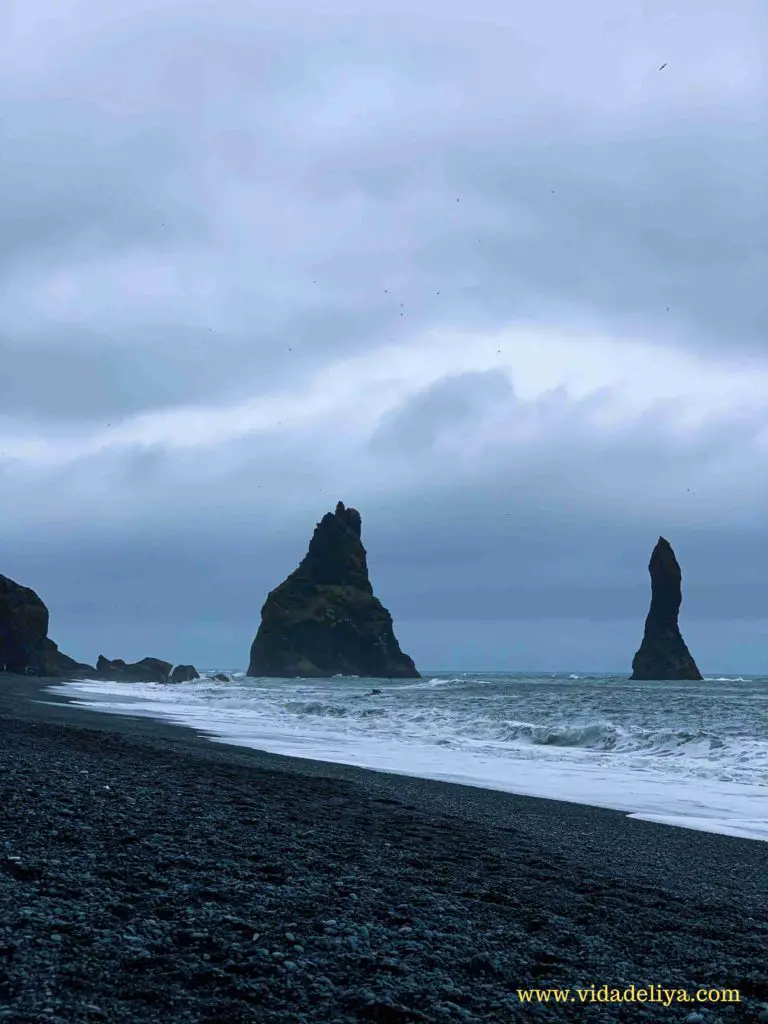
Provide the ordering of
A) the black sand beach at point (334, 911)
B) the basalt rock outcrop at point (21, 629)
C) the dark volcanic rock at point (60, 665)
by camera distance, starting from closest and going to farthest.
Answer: the black sand beach at point (334, 911) < the basalt rock outcrop at point (21, 629) < the dark volcanic rock at point (60, 665)

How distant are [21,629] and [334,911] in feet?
320

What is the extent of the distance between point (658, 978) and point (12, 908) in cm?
397

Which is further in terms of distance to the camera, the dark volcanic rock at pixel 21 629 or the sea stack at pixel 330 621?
the sea stack at pixel 330 621

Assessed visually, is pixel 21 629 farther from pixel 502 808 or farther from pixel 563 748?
pixel 502 808

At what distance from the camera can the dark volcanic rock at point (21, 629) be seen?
307ft

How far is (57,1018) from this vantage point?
3.89 metres

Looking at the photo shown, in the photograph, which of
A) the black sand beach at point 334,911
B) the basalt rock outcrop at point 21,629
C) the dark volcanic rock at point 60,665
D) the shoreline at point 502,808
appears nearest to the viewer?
the black sand beach at point 334,911

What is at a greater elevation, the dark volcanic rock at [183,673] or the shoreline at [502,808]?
the shoreline at [502,808]

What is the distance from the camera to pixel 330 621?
512 feet

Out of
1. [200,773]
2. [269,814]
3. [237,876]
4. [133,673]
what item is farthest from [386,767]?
[133,673]

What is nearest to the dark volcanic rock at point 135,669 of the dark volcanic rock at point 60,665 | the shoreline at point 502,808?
the dark volcanic rock at point 60,665

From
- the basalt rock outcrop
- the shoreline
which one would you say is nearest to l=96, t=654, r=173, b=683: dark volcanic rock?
the basalt rock outcrop

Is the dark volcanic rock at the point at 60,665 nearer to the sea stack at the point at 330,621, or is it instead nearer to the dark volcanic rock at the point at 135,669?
the dark volcanic rock at the point at 135,669

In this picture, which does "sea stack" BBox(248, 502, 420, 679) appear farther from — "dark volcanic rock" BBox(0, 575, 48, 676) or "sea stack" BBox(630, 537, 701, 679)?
"dark volcanic rock" BBox(0, 575, 48, 676)
